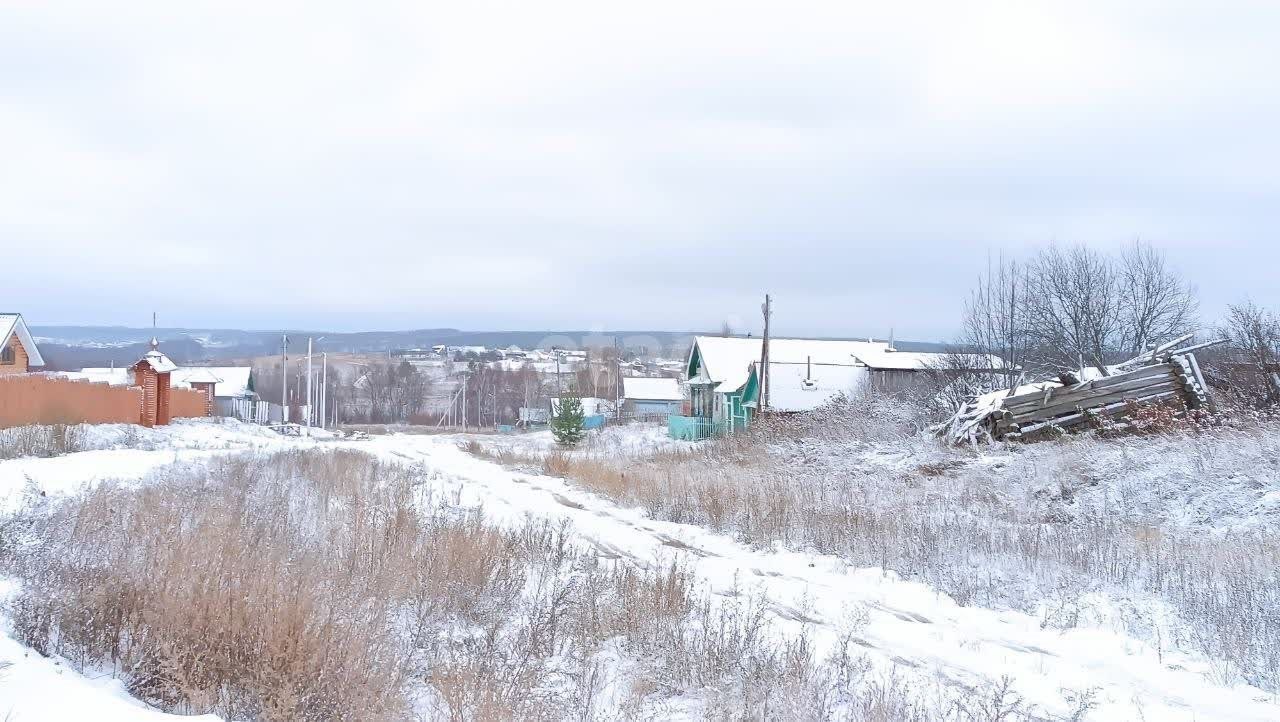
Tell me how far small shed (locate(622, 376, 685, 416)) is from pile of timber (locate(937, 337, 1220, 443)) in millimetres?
72711

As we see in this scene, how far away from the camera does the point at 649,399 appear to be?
9306cm

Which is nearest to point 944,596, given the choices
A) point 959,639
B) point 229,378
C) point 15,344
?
point 959,639

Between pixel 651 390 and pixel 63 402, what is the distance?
67.1 m

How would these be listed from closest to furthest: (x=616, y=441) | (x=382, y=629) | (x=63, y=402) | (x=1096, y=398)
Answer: (x=382, y=629) < (x=1096, y=398) < (x=63, y=402) < (x=616, y=441)

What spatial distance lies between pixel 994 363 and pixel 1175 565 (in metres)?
27.7

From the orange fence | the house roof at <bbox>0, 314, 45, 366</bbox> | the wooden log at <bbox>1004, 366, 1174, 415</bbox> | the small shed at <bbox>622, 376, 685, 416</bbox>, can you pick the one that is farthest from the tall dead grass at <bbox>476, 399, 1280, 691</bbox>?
the small shed at <bbox>622, 376, 685, 416</bbox>

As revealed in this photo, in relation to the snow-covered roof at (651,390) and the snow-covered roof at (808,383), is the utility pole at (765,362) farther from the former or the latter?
the snow-covered roof at (651,390)

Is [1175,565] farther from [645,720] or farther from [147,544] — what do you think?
[147,544]

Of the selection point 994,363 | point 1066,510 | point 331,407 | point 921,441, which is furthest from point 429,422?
point 1066,510

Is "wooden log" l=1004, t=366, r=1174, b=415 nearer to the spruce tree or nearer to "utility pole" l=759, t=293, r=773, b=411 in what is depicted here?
"utility pole" l=759, t=293, r=773, b=411

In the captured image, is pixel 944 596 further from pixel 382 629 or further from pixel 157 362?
pixel 157 362

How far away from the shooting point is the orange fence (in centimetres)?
2762

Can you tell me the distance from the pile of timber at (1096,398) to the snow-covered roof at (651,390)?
7271 centimetres

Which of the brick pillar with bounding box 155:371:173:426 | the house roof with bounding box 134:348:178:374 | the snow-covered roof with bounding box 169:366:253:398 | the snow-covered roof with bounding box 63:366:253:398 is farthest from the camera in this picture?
the snow-covered roof with bounding box 169:366:253:398
